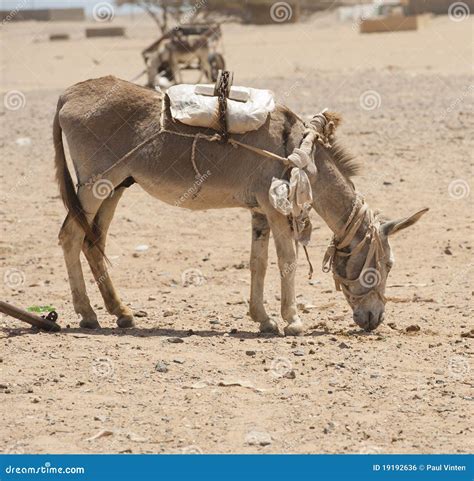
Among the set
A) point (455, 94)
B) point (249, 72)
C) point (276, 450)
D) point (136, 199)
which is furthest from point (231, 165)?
point (249, 72)

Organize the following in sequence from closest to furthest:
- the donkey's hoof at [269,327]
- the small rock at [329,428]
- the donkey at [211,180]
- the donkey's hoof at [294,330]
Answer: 1. the small rock at [329,428]
2. the donkey at [211,180]
3. the donkey's hoof at [294,330]
4. the donkey's hoof at [269,327]

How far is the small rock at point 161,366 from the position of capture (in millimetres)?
7652

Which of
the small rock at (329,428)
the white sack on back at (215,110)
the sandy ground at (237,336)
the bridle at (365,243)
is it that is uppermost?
the white sack on back at (215,110)

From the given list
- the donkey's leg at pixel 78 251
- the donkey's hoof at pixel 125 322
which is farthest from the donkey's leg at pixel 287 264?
the donkey's leg at pixel 78 251

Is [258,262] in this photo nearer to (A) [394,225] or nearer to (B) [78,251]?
(A) [394,225]

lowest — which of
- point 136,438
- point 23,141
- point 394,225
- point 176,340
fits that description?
point 23,141

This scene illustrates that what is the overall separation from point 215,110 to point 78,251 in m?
1.53

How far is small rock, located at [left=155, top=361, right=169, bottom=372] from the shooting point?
765 cm

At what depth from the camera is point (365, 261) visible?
28.8 feet

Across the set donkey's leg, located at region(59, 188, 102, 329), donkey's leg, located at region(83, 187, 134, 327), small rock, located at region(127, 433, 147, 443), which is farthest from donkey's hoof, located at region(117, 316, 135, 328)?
small rock, located at region(127, 433, 147, 443)

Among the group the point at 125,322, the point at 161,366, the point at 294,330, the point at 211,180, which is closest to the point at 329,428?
the point at 161,366

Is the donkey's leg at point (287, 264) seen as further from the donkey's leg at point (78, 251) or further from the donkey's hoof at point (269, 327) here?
the donkey's leg at point (78, 251)

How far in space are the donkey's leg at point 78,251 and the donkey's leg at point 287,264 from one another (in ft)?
4.48

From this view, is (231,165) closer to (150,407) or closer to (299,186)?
(299,186)
